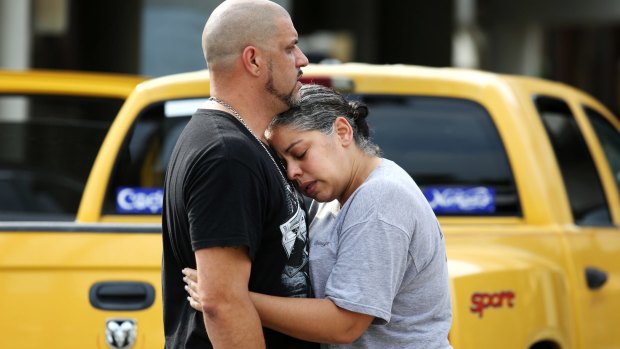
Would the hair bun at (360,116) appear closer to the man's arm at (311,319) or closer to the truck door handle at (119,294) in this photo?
the man's arm at (311,319)

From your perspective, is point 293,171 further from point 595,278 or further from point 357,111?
point 595,278

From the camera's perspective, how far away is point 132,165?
17.7ft

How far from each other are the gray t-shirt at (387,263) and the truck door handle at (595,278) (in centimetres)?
184

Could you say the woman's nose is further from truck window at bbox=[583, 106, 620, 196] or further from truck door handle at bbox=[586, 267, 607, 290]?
truck window at bbox=[583, 106, 620, 196]

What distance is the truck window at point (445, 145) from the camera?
5.24 meters

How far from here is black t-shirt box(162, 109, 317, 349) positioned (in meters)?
3.02

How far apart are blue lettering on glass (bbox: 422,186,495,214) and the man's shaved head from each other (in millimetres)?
2113

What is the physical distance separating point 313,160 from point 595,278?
218 cm

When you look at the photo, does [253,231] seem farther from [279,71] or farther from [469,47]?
[469,47]

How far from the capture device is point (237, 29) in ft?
10.5

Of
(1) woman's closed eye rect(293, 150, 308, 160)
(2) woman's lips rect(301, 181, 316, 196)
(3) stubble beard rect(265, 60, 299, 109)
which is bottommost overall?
(2) woman's lips rect(301, 181, 316, 196)

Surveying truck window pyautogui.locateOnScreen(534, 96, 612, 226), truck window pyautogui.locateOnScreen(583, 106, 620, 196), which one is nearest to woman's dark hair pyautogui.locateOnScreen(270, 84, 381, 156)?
truck window pyautogui.locateOnScreen(534, 96, 612, 226)

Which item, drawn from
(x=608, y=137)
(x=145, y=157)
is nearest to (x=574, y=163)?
(x=608, y=137)

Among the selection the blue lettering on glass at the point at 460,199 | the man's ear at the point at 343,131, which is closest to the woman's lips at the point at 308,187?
the man's ear at the point at 343,131
